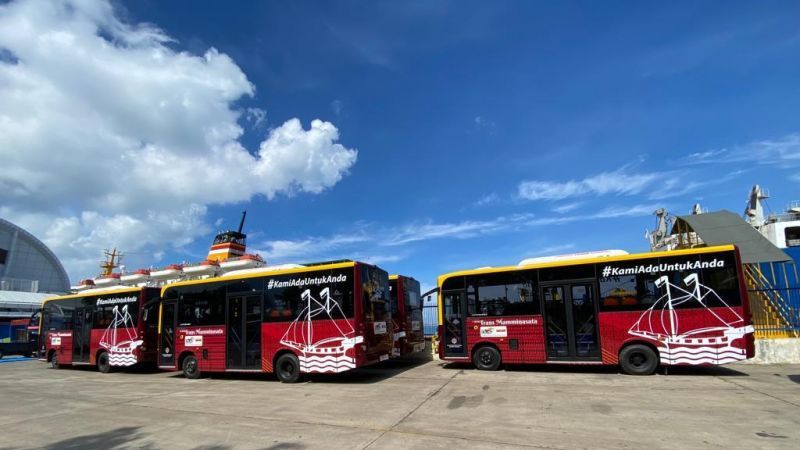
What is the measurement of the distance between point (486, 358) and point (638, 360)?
3562mm

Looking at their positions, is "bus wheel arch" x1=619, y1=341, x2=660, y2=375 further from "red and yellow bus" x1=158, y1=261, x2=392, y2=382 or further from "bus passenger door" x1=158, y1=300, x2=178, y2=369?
"bus passenger door" x1=158, y1=300, x2=178, y2=369

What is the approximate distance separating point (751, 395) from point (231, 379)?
11903mm

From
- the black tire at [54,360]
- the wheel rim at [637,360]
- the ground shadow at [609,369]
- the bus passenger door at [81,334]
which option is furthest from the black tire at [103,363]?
the wheel rim at [637,360]

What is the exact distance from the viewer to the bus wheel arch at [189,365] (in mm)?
12562

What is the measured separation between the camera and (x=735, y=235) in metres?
18.9

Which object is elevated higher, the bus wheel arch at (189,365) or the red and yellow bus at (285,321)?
the red and yellow bus at (285,321)

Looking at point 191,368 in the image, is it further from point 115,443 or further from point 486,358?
point 486,358

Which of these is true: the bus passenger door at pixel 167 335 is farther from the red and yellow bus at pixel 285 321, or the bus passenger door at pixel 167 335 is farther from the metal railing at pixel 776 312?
the metal railing at pixel 776 312

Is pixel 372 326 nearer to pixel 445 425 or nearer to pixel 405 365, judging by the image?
pixel 405 365

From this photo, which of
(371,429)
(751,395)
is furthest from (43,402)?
(751,395)

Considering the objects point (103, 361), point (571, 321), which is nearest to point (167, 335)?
point (103, 361)

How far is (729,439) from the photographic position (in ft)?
16.6

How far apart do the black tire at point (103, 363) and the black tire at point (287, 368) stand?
8.16 metres

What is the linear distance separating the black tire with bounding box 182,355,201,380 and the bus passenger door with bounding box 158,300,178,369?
1.80 feet
